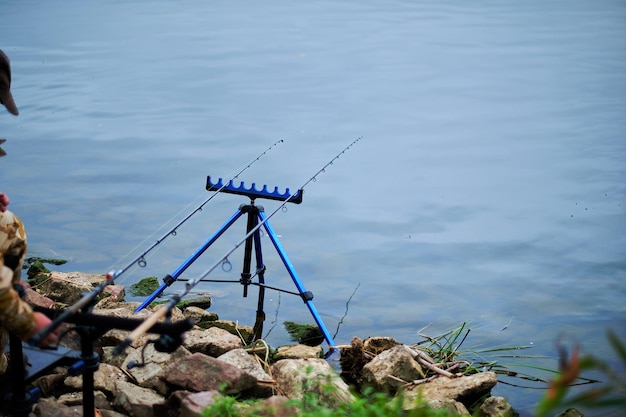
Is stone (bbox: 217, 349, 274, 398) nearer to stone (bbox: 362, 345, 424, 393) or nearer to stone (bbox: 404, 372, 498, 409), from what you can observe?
stone (bbox: 362, 345, 424, 393)

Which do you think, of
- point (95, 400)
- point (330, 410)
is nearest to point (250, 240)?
point (95, 400)

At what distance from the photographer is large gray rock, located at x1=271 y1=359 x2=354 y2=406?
10.8 feet

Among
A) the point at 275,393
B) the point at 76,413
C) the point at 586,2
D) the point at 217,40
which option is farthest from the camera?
the point at 586,2

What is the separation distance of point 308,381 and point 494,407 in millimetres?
929

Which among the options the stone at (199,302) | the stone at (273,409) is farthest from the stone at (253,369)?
the stone at (199,302)

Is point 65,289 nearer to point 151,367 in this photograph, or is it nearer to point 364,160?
point 151,367

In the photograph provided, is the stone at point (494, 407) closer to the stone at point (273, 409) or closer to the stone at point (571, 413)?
the stone at point (571, 413)

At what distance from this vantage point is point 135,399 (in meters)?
3.31

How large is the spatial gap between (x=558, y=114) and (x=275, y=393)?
6.33 m

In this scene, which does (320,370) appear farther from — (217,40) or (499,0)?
(499,0)

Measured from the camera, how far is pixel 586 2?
596 inches

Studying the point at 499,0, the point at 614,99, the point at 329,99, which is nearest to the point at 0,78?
the point at 329,99

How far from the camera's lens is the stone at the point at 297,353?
425 cm

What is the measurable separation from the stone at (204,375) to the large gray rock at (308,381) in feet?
0.67
